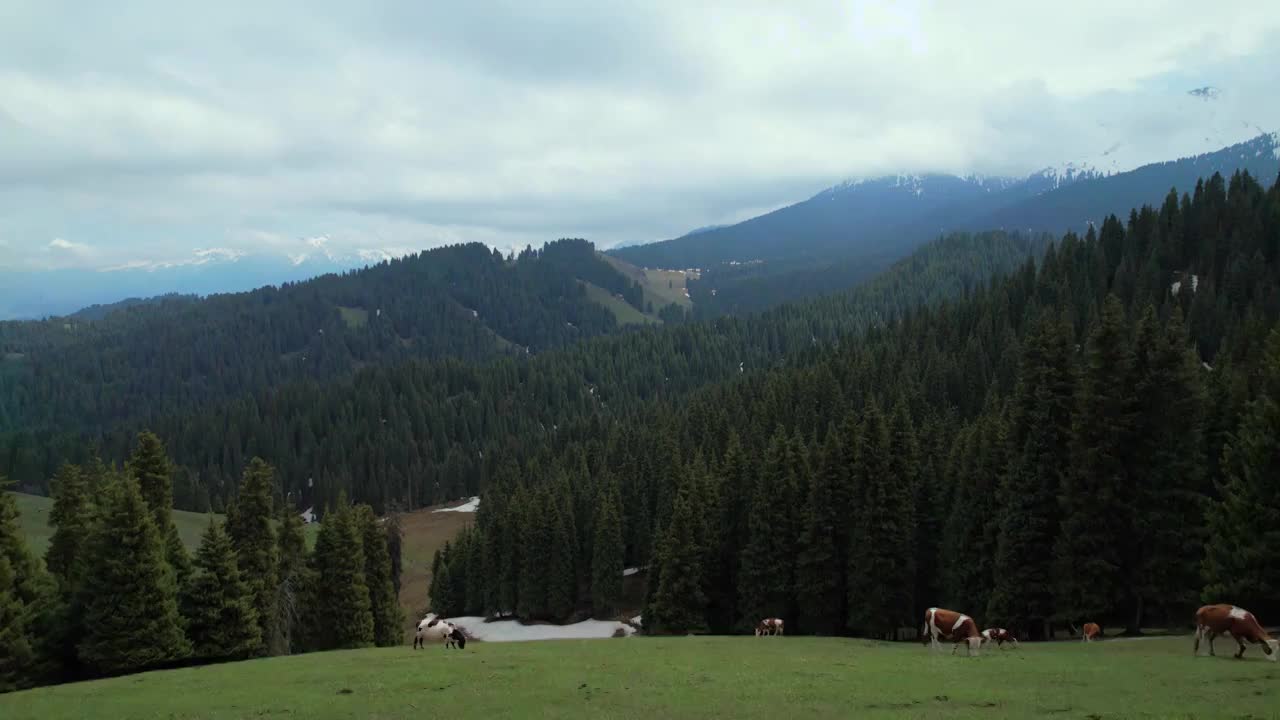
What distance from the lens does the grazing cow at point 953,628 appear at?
28.2 meters

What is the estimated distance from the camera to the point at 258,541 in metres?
49.0

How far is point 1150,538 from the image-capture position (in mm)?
36625

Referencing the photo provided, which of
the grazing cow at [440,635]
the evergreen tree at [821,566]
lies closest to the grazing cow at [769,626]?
the evergreen tree at [821,566]

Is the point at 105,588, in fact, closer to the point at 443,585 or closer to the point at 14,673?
the point at 14,673

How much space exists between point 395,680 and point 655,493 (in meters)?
66.1

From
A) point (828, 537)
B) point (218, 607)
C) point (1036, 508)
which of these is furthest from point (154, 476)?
point (1036, 508)

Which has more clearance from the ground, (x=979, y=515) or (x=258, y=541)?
(x=258, y=541)

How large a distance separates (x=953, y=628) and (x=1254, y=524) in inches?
517

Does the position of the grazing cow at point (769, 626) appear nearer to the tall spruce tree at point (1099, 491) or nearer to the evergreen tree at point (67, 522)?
the tall spruce tree at point (1099, 491)

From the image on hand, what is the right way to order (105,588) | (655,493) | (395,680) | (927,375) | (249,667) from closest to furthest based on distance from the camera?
(395,680), (249,667), (105,588), (655,493), (927,375)

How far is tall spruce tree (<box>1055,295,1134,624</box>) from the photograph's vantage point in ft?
120

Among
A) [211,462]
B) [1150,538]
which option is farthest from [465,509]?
[1150,538]

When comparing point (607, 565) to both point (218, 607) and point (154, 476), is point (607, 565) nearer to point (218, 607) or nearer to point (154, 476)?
point (154, 476)

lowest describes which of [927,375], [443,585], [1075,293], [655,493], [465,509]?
[465,509]
